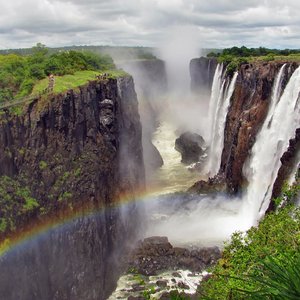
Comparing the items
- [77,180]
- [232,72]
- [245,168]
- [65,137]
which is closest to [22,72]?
[65,137]

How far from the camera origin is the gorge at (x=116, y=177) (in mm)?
27922

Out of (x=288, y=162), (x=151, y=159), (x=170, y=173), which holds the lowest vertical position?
(x=170, y=173)

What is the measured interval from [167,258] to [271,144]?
13509 mm

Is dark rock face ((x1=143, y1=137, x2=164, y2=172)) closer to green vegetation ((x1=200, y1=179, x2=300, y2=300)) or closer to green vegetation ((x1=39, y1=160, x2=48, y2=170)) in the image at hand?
green vegetation ((x1=39, y1=160, x2=48, y2=170))

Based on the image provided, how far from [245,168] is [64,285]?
72.4ft

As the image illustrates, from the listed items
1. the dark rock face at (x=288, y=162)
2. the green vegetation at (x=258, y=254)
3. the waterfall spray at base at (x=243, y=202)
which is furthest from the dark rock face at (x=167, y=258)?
the green vegetation at (x=258, y=254)

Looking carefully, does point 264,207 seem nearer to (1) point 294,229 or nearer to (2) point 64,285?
(2) point 64,285

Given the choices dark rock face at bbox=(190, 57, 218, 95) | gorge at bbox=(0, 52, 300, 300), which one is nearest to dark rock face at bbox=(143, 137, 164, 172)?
gorge at bbox=(0, 52, 300, 300)

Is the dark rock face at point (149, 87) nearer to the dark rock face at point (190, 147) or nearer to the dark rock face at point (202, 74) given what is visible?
the dark rock face at point (190, 147)

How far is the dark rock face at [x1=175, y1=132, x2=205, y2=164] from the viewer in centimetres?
6253

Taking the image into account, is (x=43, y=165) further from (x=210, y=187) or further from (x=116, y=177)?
(x=210, y=187)

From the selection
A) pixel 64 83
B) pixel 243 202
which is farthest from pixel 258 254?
pixel 243 202

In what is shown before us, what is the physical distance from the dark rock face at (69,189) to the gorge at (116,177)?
0.25 ft

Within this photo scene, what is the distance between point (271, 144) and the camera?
129ft
